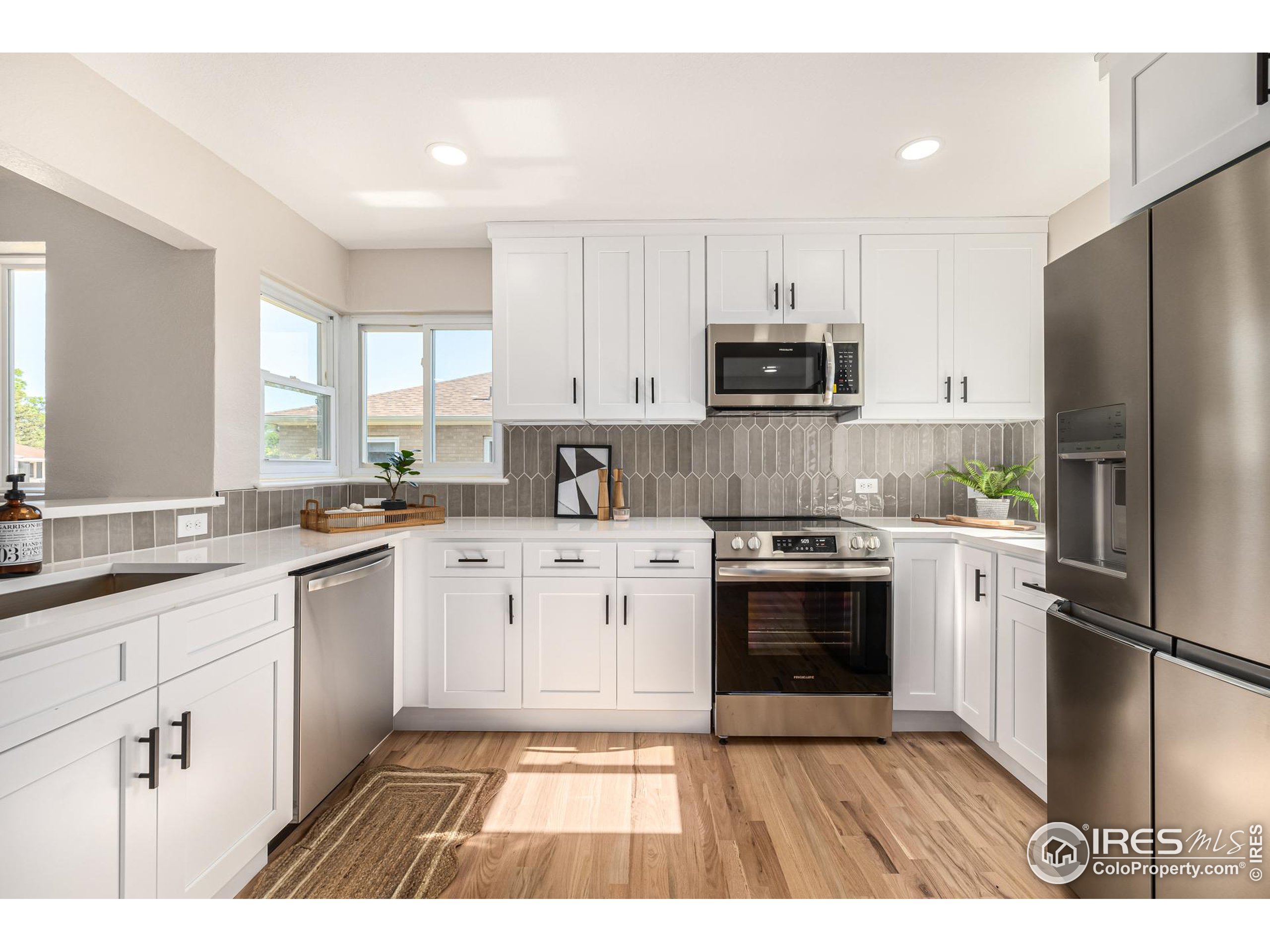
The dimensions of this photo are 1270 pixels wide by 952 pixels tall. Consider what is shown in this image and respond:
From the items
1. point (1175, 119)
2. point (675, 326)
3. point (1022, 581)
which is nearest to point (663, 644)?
point (1022, 581)

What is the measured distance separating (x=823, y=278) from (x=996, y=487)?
51.8 inches

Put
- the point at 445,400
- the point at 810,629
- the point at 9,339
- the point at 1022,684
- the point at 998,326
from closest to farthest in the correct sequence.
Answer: the point at 1022,684 < the point at 9,339 < the point at 810,629 < the point at 998,326 < the point at 445,400

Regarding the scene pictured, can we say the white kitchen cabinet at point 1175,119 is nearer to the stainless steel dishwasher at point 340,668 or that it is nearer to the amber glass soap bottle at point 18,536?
the stainless steel dishwasher at point 340,668

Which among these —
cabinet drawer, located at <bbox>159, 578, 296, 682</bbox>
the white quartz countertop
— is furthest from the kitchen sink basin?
cabinet drawer, located at <bbox>159, 578, 296, 682</bbox>

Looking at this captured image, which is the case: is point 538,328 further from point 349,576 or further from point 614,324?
point 349,576

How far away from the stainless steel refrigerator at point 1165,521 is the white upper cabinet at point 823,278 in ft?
4.34

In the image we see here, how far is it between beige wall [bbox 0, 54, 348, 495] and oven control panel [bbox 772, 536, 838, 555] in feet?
7.34

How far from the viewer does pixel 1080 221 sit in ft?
8.52

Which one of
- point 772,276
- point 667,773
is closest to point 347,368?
point 772,276

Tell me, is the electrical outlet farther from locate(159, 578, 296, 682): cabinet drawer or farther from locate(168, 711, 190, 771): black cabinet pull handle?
locate(168, 711, 190, 771): black cabinet pull handle

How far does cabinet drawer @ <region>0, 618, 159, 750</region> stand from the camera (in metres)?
0.97

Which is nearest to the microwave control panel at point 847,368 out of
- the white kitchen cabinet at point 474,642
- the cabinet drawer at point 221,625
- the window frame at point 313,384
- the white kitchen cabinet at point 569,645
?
the white kitchen cabinet at point 569,645

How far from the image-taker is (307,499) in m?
2.83

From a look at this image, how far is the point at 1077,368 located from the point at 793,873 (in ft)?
5.07
